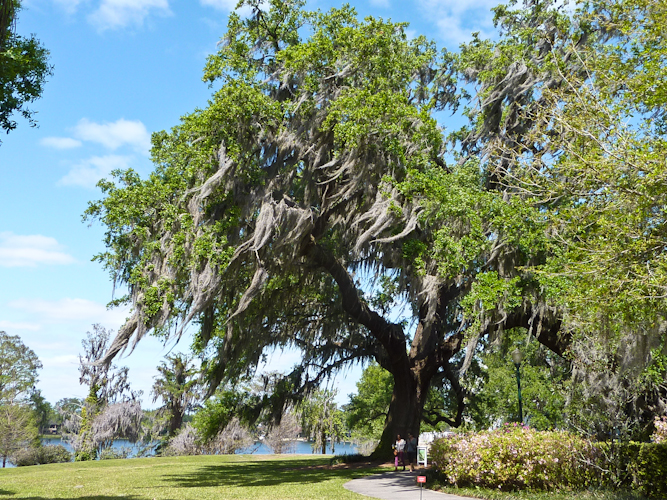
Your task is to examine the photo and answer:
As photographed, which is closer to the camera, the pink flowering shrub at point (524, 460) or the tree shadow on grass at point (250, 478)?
the pink flowering shrub at point (524, 460)

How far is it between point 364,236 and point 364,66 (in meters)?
5.52

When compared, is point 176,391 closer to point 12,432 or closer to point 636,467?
point 12,432

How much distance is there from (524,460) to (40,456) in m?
34.4

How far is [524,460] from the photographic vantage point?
11125mm

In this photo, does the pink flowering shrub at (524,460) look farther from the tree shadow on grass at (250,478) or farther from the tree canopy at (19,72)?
the tree canopy at (19,72)

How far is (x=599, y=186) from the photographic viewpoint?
26.9ft

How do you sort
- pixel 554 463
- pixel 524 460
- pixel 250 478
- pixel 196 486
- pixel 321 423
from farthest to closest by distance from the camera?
pixel 321 423
pixel 250 478
pixel 196 486
pixel 524 460
pixel 554 463

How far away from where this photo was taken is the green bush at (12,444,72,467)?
3516 cm

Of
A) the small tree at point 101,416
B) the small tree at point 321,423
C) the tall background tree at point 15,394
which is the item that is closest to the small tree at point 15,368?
the tall background tree at point 15,394

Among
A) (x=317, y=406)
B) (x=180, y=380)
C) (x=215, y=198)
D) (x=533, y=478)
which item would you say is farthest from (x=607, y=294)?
(x=180, y=380)

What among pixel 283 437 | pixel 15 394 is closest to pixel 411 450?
pixel 283 437

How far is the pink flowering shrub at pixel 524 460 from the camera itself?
1075 cm

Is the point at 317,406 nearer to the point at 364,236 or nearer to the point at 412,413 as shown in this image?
the point at 412,413

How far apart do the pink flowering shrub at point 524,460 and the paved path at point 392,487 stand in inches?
32.2
